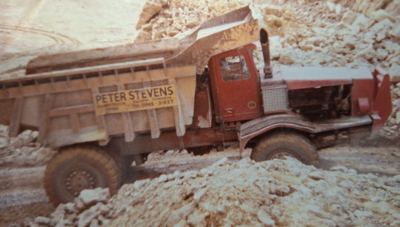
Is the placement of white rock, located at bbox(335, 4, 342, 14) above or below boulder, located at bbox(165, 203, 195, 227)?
above

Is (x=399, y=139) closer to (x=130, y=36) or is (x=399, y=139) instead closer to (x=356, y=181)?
(x=356, y=181)

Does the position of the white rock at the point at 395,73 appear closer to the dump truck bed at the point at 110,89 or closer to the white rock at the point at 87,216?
Answer: the dump truck bed at the point at 110,89

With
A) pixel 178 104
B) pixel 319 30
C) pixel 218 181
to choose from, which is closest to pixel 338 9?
pixel 319 30

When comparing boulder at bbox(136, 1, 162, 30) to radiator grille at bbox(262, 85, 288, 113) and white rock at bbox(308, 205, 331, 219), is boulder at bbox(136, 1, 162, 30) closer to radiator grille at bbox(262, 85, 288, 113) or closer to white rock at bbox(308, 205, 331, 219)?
radiator grille at bbox(262, 85, 288, 113)

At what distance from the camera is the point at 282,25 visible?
7043 millimetres

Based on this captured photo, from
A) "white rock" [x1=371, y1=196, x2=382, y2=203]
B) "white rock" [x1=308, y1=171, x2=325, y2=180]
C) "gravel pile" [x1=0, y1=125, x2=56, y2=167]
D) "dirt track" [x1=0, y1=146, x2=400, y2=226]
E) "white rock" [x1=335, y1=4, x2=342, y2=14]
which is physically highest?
"white rock" [x1=335, y1=4, x2=342, y2=14]

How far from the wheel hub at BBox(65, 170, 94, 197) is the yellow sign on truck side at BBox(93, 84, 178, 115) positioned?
86 cm

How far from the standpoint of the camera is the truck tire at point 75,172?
9.77ft

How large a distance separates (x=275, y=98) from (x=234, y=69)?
66 centimetres

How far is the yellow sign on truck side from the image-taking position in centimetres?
280

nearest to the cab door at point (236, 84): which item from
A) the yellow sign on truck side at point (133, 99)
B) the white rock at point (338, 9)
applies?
the yellow sign on truck side at point (133, 99)

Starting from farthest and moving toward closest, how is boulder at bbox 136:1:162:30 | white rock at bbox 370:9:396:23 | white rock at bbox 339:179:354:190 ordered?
boulder at bbox 136:1:162:30
white rock at bbox 370:9:396:23
white rock at bbox 339:179:354:190

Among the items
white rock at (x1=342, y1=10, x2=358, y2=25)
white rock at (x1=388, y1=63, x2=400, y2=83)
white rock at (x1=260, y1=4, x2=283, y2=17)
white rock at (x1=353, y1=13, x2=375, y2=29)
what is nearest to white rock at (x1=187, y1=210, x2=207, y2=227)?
white rock at (x1=388, y1=63, x2=400, y2=83)

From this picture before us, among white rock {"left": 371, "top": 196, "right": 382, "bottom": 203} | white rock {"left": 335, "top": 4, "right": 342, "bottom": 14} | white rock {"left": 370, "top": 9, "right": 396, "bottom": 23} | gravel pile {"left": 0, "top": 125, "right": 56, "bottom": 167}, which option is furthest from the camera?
white rock {"left": 335, "top": 4, "right": 342, "bottom": 14}
